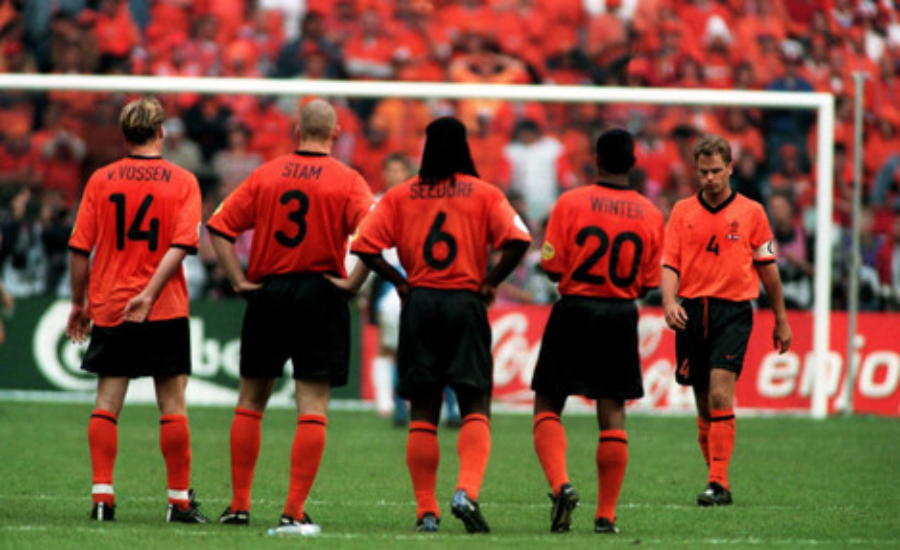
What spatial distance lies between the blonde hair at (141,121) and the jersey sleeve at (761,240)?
158 inches

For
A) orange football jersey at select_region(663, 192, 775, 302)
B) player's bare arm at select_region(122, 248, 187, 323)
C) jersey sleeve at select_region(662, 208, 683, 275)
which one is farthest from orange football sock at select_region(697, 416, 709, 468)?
player's bare arm at select_region(122, 248, 187, 323)

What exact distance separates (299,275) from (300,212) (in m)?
0.33

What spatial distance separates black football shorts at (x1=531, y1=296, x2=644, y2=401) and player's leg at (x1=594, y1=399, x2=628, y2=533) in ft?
0.26

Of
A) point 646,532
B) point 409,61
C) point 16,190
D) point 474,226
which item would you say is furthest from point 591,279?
point 409,61

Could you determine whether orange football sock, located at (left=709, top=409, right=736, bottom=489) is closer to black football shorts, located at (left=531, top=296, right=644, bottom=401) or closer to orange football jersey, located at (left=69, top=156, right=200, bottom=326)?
black football shorts, located at (left=531, top=296, right=644, bottom=401)

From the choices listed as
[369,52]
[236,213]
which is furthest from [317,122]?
[369,52]

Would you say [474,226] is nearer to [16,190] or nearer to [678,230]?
[678,230]

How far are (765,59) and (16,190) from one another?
Result: 9.98 meters

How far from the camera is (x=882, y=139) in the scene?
20.1 metres

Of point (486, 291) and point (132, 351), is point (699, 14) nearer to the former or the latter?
point (486, 291)

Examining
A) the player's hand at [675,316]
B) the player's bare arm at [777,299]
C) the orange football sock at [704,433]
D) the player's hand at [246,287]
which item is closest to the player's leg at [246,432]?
the player's hand at [246,287]

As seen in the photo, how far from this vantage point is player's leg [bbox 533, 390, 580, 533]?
8367 millimetres

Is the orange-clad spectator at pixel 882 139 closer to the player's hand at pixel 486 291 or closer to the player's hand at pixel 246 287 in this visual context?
the player's hand at pixel 486 291

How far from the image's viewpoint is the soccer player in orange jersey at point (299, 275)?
27.1 ft
